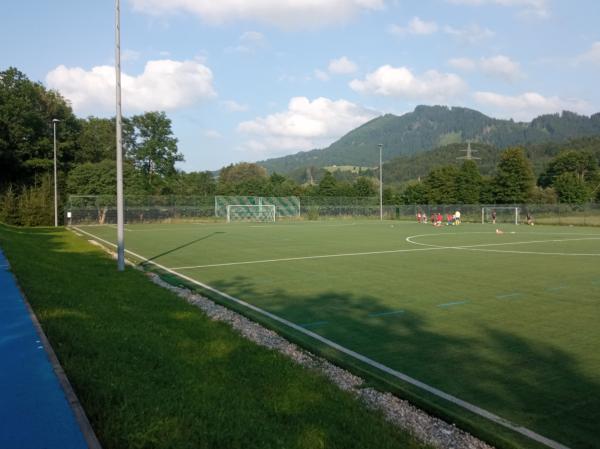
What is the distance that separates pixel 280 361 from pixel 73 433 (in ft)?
9.46

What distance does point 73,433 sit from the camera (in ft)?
11.7

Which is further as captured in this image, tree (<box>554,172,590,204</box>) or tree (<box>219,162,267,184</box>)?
tree (<box>219,162,267,184</box>)

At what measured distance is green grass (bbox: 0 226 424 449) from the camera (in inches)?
158

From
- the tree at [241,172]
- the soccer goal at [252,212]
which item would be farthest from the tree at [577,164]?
the tree at [241,172]

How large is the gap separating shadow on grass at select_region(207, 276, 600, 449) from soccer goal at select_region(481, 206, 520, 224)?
47.4m

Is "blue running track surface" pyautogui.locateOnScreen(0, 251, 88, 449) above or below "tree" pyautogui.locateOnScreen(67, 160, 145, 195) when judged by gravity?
below

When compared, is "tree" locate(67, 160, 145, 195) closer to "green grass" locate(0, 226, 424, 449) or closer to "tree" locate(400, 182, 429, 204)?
"tree" locate(400, 182, 429, 204)

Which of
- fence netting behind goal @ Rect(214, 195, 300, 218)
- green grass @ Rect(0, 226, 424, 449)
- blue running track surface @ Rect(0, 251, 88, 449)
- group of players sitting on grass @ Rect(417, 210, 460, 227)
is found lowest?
green grass @ Rect(0, 226, 424, 449)

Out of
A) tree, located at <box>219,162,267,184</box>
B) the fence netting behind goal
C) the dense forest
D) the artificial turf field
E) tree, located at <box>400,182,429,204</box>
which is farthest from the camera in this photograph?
tree, located at <box>219,162,267,184</box>

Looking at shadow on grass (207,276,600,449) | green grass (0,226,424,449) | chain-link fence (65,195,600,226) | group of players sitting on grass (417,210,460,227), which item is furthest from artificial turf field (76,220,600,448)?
chain-link fence (65,195,600,226)

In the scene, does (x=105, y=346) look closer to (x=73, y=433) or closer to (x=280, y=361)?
(x=280, y=361)

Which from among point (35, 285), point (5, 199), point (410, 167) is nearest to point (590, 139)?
point (410, 167)

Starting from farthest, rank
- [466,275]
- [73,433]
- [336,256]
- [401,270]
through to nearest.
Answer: [336,256]
[401,270]
[466,275]
[73,433]

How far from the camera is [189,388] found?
16.3ft
